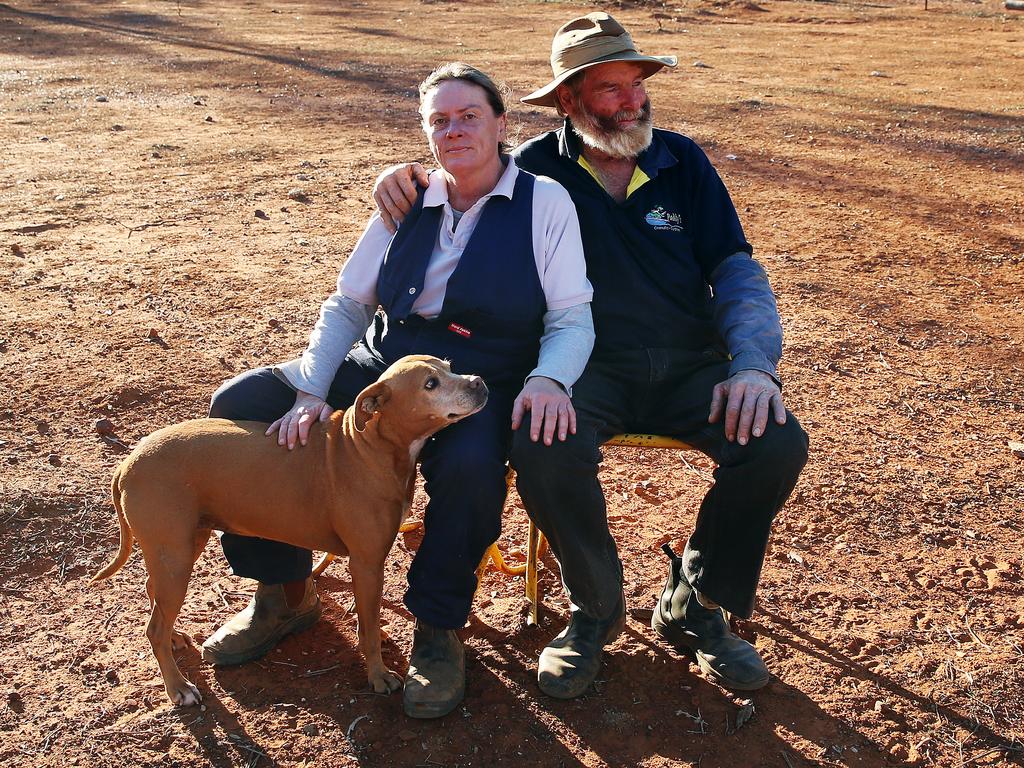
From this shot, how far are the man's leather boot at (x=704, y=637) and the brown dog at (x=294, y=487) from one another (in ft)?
3.51

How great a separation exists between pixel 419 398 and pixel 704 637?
4.37ft

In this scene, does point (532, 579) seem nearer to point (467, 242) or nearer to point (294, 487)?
point (294, 487)

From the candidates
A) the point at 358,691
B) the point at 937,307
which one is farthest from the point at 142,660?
the point at 937,307

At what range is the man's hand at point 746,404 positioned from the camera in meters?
3.27

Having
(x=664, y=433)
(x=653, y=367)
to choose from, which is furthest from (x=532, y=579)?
(x=653, y=367)

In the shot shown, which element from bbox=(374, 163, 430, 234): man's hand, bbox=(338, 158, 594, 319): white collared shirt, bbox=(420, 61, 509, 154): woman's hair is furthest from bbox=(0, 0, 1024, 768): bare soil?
bbox=(420, 61, 509, 154): woman's hair

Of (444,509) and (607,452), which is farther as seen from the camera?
(607,452)

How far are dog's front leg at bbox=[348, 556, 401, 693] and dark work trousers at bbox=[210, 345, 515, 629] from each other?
0.13 metres

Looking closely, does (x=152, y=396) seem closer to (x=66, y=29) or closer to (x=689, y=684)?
(x=689, y=684)

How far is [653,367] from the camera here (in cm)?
365

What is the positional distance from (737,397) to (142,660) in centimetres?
229

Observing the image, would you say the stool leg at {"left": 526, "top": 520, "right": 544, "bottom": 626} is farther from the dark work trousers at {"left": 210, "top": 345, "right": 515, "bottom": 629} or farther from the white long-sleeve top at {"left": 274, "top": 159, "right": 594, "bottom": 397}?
the white long-sleeve top at {"left": 274, "top": 159, "right": 594, "bottom": 397}

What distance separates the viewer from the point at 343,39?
18.4 m

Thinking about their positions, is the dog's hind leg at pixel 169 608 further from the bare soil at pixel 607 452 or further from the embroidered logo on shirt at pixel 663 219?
the embroidered logo on shirt at pixel 663 219
